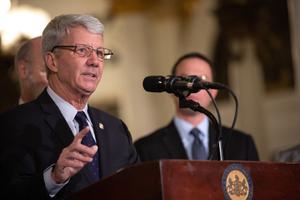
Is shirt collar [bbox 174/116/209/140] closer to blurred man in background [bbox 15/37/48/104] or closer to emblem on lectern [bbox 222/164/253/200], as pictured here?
blurred man in background [bbox 15/37/48/104]

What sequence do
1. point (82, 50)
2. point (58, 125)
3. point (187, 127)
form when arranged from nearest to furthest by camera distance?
point (58, 125) → point (82, 50) → point (187, 127)

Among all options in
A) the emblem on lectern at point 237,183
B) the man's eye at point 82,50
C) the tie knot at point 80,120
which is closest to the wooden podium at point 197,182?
the emblem on lectern at point 237,183

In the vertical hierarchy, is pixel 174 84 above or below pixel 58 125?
above

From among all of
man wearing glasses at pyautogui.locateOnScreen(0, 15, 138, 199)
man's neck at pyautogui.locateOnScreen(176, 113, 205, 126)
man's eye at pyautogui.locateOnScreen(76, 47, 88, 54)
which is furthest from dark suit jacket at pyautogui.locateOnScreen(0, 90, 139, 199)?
man's neck at pyautogui.locateOnScreen(176, 113, 205, 126)

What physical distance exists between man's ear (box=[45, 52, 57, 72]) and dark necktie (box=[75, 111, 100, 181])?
26 cm

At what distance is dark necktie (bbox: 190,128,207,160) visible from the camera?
4660mm

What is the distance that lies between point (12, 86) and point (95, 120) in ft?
27.5

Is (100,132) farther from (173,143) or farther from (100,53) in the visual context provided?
(173,143)

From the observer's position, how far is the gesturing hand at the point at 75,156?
270cm

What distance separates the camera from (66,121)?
3.40 meters

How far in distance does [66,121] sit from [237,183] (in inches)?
37.1

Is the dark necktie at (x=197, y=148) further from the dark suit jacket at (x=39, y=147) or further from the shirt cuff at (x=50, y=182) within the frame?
the shirt cuff at (x=50, y=182)

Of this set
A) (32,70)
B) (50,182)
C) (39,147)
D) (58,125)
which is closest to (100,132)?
(58,125)

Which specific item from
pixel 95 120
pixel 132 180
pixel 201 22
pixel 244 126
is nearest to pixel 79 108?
pixel 95 120
